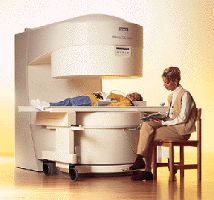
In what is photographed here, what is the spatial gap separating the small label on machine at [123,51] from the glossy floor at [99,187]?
0.95 metres

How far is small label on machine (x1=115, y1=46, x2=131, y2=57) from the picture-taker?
529 cm

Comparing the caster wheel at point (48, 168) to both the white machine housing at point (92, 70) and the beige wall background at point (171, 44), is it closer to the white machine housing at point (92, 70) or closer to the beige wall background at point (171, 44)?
the white machine housing at point (92, 70)

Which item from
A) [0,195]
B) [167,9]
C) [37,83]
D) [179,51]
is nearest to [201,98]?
[179,51]

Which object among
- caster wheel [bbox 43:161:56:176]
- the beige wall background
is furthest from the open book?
the beige wall background

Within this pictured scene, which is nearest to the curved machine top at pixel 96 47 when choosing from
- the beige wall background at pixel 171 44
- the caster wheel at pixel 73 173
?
the caster wheel at pixel 73 173

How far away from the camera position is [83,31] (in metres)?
5.30

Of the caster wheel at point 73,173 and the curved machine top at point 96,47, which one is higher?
the curved machine top at point 96,47

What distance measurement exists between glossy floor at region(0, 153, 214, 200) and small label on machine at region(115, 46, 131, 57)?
953 mm

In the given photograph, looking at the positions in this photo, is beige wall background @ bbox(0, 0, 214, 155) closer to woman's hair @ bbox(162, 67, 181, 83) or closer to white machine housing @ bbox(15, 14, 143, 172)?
white machine housing @ bbox(15, 14, 143, 172)

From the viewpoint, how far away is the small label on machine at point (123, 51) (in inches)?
208

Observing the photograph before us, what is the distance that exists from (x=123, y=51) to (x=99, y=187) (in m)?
1.11

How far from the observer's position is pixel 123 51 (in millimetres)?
5309

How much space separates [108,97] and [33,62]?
0.78 metres

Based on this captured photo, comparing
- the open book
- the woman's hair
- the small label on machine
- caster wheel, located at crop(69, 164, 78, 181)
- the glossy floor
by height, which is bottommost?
the glossy floor
